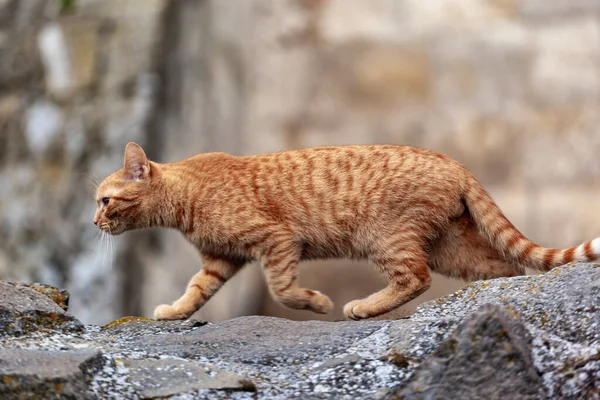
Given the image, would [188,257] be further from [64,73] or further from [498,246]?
[498,246]

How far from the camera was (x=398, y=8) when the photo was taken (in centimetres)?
761

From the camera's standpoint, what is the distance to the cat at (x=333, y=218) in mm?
4090

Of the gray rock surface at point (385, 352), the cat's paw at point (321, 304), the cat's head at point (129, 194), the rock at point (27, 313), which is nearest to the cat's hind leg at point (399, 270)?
the cat's paw at point (321, 304)

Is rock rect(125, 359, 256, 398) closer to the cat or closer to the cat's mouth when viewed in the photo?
the cat

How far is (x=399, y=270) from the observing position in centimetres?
407

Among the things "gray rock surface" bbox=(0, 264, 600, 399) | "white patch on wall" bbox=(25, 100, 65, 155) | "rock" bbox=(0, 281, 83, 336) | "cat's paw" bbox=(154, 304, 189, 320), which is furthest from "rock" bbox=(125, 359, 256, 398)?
"white patch on wall" bbox=(25, 100, 65, 155)

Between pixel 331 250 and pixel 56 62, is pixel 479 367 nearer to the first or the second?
pixel 331 250

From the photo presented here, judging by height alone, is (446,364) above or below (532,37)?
below

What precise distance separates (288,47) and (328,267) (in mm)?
1982

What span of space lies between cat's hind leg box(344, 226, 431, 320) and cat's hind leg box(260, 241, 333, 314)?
0.62 ft

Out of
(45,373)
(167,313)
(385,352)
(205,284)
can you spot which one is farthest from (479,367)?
(205,284)

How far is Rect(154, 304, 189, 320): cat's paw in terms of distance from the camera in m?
4.09

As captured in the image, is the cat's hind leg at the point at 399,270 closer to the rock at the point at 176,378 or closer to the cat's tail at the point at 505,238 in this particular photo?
the cat's tail at the point at 505,238

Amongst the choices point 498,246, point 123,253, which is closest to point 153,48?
point 123,253
